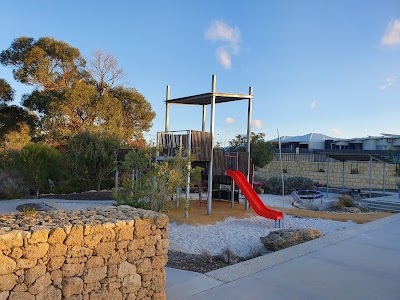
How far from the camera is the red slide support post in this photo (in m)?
11.0

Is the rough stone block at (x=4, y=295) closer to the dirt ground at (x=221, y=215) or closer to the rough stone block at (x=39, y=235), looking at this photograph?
the rough stone block at (x=39, y=235)

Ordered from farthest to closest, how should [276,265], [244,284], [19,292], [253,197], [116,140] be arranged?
[116,140], [253,197], [276,265], [244,284], [19,292]

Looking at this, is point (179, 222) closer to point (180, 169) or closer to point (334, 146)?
point (180, 169)

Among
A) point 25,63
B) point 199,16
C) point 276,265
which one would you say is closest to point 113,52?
point 25,63

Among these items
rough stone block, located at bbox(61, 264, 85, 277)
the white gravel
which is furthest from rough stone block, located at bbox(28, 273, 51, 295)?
the white gravel

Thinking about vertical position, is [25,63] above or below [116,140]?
above

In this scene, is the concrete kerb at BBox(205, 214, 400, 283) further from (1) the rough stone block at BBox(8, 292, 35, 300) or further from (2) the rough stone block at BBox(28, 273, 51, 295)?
(1) the rough stone block at BBox(8, 292, 35, 300)

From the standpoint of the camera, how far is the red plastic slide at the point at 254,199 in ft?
36.3

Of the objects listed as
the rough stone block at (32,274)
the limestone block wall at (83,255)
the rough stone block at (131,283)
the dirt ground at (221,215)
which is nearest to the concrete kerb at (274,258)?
the limestone block wall at (83,255)

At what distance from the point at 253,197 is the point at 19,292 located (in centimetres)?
952

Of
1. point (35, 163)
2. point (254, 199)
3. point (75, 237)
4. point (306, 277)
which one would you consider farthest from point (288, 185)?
point (75, 237)

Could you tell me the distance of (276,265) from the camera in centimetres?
592

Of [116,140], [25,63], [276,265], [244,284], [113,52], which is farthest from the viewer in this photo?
[113,52]

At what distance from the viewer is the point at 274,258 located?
6.31m
